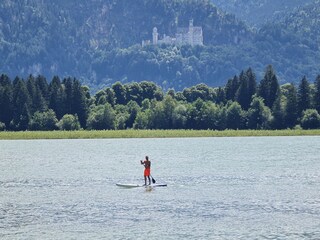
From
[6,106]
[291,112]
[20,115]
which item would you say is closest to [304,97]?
[291,112]

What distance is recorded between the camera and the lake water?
53.9 metres

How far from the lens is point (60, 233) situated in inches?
2105

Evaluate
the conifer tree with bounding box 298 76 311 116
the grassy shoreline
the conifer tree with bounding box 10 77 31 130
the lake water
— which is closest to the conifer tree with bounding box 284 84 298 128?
the conifer tree with bounding box 298 76 311 116

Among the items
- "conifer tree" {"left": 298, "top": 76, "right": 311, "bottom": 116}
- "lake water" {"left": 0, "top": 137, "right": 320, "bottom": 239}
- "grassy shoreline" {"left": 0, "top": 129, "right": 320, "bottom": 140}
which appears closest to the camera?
"lake water" {"left": 0, "top": 137, "right": 320, "bottom": 239}

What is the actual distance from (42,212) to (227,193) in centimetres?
1668

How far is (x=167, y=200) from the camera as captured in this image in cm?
6844

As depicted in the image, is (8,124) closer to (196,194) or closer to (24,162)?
(24,162)

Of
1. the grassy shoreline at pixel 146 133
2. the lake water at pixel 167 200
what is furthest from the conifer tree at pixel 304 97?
the lake water at pixel 167 200

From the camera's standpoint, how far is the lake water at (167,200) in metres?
53.9

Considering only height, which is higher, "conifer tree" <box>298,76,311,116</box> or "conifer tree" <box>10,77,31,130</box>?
"conifer tree" <box>298,76,311,116</box>

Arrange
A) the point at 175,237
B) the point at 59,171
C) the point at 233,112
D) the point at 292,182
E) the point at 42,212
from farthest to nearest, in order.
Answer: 1. the point at 233,112
2. the point at 59,171
3. the point at 292,182
4. the point at 42,212
5. the point at 175,237

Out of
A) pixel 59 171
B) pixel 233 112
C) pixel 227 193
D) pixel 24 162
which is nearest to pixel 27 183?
pixel 59 171

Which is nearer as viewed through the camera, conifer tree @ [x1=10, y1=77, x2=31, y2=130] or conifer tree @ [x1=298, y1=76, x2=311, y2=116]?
conifer tree @ [x1=298, y1=76, x2=311, y2=116]

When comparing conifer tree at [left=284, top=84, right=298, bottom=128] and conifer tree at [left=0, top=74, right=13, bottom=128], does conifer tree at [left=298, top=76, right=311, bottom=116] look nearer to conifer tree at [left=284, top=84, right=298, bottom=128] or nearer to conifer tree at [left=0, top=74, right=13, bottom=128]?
conifer tree at [left=284, top=84, right=298, bottom=128]
